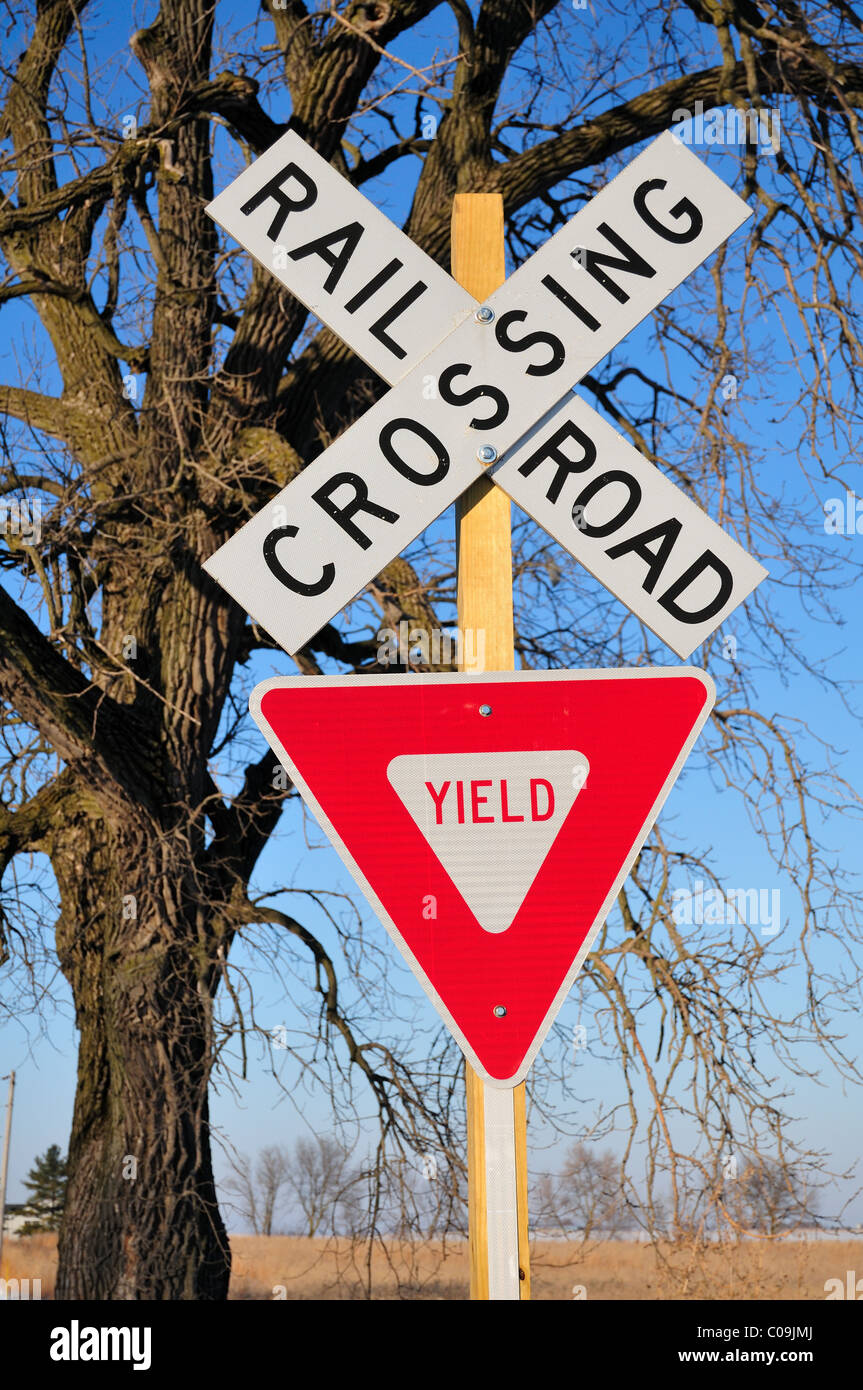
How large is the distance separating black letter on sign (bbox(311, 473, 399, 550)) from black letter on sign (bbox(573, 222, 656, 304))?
2.00 feet

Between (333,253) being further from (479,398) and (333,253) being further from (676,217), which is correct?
(676,217)

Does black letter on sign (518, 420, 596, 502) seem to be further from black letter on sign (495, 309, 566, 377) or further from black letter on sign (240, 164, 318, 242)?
black letter on sign (240, 164, 318, 242)

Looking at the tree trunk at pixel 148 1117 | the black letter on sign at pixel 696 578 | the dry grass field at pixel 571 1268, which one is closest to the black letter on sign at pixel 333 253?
the black letter on sign at pixel 696 578

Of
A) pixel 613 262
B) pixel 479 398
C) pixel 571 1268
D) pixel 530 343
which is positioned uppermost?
pixel 613 262

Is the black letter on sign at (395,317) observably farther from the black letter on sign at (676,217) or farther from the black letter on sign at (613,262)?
the black letter on sign at (676,217)

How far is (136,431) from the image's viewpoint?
8.06 m

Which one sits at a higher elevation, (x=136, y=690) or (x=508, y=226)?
(x=508, y=226)

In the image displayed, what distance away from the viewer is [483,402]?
2424mm

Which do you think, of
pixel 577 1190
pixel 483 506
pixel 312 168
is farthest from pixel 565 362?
pixel 577 1190

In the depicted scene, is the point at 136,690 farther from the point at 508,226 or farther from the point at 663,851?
the point at 508,226

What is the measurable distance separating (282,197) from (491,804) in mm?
1273

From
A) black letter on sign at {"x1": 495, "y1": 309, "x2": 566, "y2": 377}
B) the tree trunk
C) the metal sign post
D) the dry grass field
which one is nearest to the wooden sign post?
the metal sign post

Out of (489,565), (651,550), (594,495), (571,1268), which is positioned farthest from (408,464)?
(571,1268)
